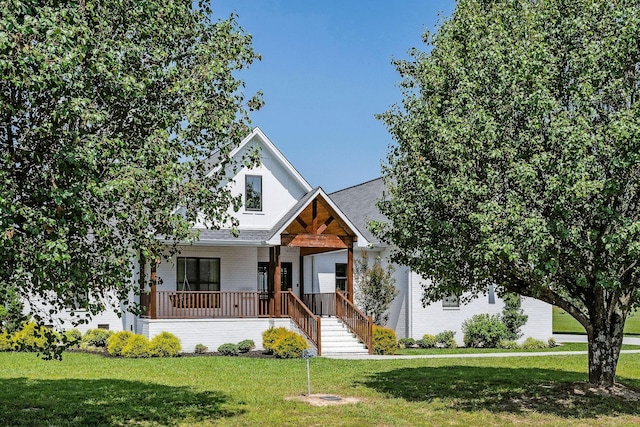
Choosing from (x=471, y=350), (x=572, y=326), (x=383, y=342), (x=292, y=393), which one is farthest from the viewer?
(x=572, y=326)

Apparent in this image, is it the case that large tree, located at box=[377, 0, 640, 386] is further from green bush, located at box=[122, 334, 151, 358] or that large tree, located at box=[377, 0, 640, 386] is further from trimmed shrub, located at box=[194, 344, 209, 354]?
trimmed shrub, located at box=[194, 344, 209, 354]

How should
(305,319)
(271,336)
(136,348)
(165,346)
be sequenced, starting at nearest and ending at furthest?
Result: 1. (136,348)
2. (165,346)
3. (271,336)
4. (305,319)

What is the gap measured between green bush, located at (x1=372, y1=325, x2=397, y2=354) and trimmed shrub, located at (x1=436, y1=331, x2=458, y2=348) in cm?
472

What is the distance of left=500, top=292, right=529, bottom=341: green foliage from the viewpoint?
100ft

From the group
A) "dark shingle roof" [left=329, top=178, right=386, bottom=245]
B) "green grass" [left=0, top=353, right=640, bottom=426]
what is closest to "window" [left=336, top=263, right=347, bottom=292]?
"dark shingle roof" [left=329, top=178, right=386, bottom=245]

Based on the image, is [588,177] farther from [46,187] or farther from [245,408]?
[46,187]

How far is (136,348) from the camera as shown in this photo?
926 inches

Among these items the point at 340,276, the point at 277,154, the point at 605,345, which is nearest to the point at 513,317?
the point at 340,276

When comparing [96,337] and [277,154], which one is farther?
[277,154]

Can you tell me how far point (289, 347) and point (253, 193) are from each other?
680 centimetres

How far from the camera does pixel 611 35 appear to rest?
13328mm

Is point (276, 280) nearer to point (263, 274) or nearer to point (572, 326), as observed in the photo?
point (263, 274)

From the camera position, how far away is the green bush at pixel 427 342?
2919cm

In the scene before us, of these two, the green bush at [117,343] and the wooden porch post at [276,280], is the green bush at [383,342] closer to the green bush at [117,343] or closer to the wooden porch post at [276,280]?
the wooden porch post at [276,280]
